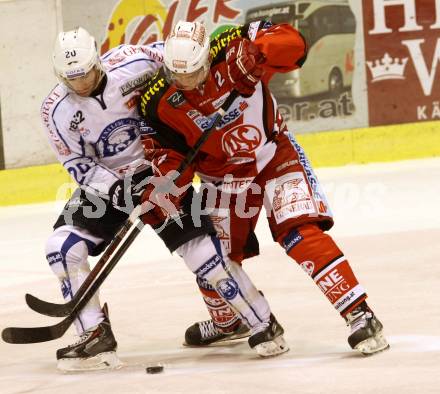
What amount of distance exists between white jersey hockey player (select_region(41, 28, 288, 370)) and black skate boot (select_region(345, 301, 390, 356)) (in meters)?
0.30

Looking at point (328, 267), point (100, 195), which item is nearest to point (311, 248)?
point (328, 267)

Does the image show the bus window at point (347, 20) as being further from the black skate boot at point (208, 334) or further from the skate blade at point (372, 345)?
the skate blade at point (372, 345)

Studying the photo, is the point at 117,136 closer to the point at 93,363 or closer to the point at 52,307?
the point at 52,307

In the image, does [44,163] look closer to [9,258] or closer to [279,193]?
[9,258]

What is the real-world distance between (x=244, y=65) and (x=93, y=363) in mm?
1135

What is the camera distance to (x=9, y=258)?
6617 mm

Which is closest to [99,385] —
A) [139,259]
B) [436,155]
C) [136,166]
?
[136,166]

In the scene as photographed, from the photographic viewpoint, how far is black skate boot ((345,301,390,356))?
3.95 meters

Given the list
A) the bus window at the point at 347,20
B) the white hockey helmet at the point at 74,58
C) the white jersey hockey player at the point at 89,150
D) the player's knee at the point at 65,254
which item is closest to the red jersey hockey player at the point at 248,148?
the white jersey hockey player at the point at 89,150

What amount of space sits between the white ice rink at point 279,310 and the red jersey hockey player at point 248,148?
0.23m

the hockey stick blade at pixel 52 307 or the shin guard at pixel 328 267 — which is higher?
the shin guard at pixel 328 267

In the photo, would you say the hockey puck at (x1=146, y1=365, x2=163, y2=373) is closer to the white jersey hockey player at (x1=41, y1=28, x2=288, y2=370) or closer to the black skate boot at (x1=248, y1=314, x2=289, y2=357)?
the white jersey hockey player at (x1=41, y1=28, x2=288, y2=370)

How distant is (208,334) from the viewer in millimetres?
4535

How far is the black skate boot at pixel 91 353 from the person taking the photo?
4203 millimetres
